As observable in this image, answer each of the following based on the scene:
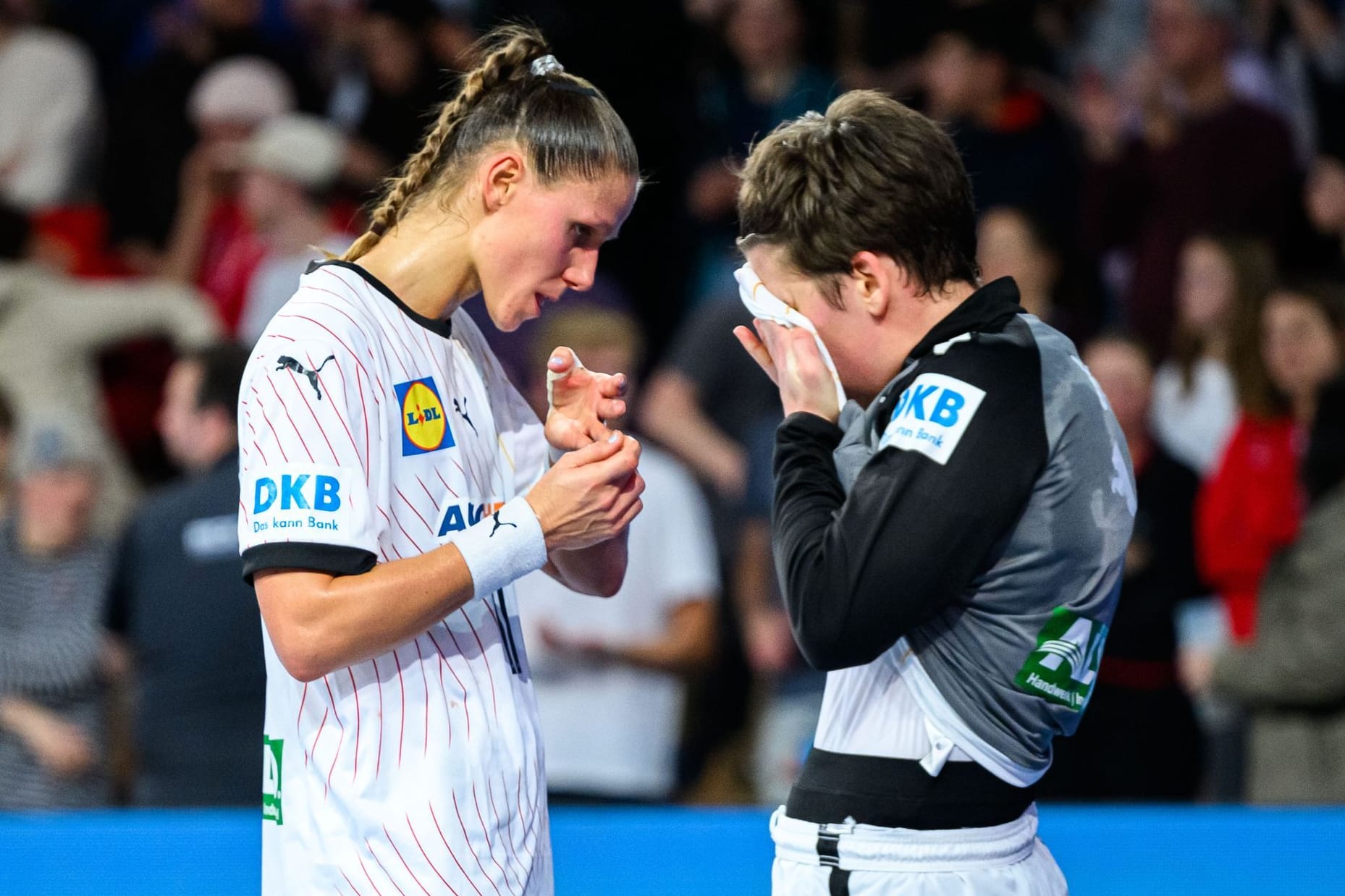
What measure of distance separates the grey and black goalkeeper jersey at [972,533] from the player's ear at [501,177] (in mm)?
496

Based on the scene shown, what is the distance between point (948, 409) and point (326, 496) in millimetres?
777

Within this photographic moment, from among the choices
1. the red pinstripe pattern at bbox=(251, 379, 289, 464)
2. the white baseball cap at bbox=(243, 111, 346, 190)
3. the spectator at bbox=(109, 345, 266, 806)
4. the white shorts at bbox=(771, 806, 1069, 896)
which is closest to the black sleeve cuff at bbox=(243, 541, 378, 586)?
the red pinstripe pattern at bbox=(251, 379, 289, 464)

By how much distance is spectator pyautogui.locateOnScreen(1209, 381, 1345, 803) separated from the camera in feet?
14.2

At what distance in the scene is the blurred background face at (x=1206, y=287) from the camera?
5410 millimetres

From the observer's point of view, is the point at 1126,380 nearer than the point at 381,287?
No

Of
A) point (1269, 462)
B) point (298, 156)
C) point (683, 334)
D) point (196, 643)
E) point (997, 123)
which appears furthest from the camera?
point (997, 123)

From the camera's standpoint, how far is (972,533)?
2033 millimetres

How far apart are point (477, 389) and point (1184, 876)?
193 cm

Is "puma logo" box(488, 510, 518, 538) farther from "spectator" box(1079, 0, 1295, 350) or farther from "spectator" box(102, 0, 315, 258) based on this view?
"spectator" box(102, 0, 315, 258)

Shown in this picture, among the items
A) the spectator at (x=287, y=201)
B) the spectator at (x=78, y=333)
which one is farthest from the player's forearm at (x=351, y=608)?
the spectator at (x=287, y=201)

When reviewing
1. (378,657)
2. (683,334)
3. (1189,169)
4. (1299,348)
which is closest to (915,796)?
(378,657)

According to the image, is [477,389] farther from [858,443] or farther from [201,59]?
[201,59]

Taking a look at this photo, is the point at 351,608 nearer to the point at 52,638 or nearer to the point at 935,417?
the point at 935,417

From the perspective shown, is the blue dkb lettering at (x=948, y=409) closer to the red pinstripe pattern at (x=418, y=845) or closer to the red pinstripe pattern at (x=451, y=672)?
the red pinstripe pattern at (x=451, y=672)
